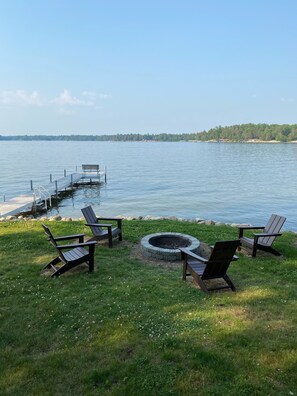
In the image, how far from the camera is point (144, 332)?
461 cm

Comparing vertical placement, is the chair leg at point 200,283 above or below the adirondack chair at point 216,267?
below

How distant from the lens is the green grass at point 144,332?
143 inches

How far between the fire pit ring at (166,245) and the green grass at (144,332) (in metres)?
0.59

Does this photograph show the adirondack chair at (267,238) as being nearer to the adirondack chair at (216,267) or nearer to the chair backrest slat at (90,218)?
the adirondack chair at (216,267)

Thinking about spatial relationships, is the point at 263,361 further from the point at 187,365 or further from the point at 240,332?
the point at 187,365

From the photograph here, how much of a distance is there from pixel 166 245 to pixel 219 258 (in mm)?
3389

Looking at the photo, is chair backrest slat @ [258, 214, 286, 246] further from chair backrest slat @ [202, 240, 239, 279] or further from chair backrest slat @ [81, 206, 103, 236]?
chair backrest slat @ [81, 206, 103, 236]

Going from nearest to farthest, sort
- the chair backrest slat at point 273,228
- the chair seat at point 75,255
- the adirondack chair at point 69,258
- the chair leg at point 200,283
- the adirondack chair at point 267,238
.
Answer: the chair leg at point 200,283, the adirondack chair at point 69,258, the chair seat at point 75,255, the adirondack chair at point 267,238, the chair backrest slat at point 273,228

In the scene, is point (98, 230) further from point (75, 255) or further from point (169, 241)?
point (75, 255)

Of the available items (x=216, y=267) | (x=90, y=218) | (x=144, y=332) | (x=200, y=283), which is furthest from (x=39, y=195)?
(x=144, y=332)

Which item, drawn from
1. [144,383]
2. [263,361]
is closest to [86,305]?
[144,383]

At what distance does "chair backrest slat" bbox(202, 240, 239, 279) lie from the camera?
5914 mm

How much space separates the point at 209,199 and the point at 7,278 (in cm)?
2007

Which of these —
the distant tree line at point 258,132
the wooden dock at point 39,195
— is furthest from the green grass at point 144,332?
the distant tree line at point 258,132
